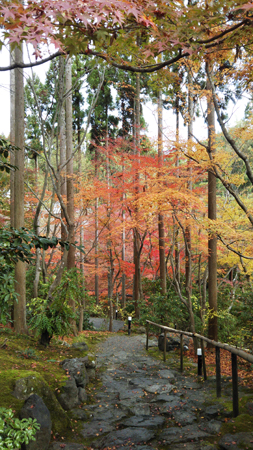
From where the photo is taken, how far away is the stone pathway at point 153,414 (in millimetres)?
3215

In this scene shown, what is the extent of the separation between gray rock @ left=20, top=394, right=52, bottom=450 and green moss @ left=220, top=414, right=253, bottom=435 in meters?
1.90

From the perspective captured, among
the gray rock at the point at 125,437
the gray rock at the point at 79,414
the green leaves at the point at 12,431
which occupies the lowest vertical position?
the gray rock at the point at 79,414

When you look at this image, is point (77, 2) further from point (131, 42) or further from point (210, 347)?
point (210, 347)

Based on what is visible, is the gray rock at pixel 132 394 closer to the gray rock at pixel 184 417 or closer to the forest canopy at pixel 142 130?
the gray rock at pixel 184 417

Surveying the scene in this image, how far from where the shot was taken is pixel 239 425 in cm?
332

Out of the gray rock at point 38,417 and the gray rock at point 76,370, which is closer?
the gray rock at point 38,417

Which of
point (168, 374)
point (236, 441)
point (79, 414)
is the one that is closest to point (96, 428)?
point (79, 414)

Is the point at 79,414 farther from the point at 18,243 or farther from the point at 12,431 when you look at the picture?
the point at 18,243

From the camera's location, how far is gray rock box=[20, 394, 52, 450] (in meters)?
2.99

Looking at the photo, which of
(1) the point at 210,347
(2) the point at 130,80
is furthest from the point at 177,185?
(2) the point at 130,80

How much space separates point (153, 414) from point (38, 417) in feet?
5.60

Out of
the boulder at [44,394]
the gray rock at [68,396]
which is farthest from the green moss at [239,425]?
the gray rock at [68,396]

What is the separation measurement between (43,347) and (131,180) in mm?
8420

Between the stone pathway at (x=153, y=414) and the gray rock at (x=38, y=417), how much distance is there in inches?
7.3
